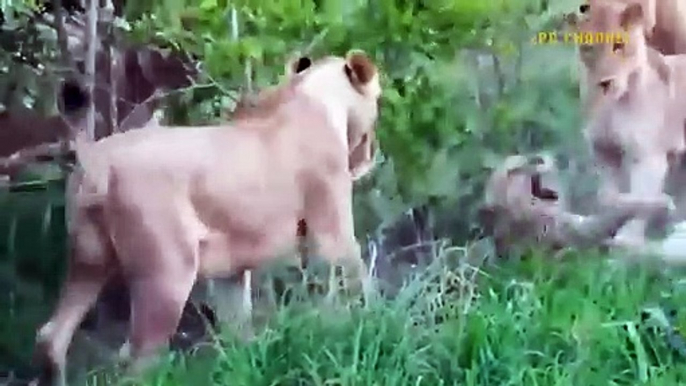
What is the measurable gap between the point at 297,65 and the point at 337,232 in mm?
225

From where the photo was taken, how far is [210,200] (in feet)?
4.75

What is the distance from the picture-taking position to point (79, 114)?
143cm

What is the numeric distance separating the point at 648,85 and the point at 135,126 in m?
0.75

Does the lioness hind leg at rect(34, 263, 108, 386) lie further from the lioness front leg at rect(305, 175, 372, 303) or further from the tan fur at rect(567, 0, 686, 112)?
the tan fur at rect(567, 0, 686, 112)

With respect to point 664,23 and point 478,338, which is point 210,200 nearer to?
point 478,338

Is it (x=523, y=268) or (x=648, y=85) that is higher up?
(x=648, y=85)

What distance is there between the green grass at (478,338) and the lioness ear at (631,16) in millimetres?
340

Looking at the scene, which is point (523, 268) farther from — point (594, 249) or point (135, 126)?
point (135, 126)

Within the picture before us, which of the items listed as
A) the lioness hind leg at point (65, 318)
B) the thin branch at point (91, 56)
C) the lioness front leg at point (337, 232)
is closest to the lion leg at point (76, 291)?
the lioness hind leg at point (65, 318)

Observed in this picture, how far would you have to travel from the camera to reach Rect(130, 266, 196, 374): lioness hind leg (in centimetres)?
143

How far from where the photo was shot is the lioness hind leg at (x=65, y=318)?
142 cm

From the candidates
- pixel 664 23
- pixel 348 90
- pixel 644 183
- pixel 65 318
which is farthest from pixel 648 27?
pixel 65 318

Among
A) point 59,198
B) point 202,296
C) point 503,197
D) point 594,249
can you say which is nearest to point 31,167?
point 59,198

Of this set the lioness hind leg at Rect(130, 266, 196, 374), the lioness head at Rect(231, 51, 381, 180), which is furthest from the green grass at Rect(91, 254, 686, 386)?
the lioness head at Rect(231, 51, 381, 180)
